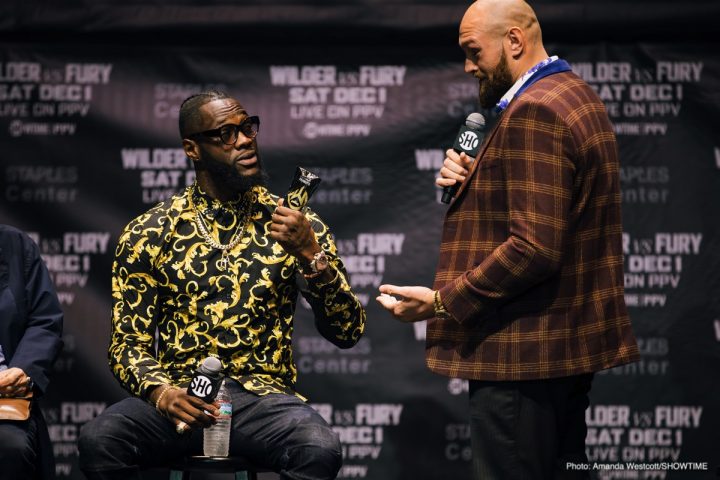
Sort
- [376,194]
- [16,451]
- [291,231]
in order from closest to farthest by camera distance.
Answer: [291,231] < [16,451] < [376,194]

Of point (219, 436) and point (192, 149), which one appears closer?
point (219, 436)

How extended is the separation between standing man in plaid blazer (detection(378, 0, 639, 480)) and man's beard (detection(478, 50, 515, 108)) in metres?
0.02

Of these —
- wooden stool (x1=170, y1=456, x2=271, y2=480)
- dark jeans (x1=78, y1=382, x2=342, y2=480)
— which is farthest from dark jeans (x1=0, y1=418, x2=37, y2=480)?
wooden stool (x1=170, y1=456, x2=271, y2=480)

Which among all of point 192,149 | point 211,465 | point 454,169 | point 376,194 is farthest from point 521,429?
point 376,194

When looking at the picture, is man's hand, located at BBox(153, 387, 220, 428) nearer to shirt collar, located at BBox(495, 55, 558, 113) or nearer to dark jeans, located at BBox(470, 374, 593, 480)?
dark jeans, located at BBox(470, 374, 593, 480)

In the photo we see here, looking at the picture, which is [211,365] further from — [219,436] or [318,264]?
[318,264]

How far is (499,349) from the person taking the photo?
9.18 feet

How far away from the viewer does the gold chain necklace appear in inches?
137

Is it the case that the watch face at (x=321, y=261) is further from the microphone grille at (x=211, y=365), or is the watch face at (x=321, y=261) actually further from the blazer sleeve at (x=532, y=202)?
the blazer sleeve at (x=532, y=202)

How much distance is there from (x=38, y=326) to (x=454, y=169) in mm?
1719

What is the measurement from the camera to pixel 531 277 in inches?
107

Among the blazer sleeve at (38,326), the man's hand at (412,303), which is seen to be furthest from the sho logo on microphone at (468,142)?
the blazer sleeve at (38,326)

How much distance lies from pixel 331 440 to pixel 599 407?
1.82 metres

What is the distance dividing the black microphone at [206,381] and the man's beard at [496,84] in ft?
3.56
